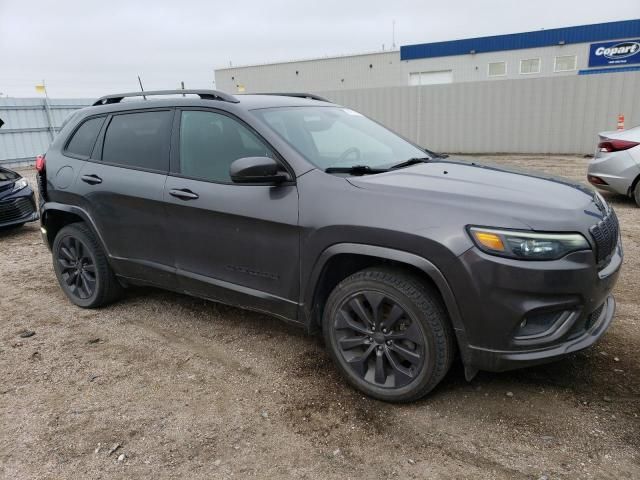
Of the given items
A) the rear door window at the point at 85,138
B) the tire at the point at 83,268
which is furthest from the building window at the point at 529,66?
the tire at the point at 83,268

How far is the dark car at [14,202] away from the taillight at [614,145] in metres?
8.66

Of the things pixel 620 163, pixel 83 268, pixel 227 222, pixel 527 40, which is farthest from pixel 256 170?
pixel 527 40

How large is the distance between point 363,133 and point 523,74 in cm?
2818

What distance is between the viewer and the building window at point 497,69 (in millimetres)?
28672

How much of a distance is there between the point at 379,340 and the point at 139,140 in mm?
2443

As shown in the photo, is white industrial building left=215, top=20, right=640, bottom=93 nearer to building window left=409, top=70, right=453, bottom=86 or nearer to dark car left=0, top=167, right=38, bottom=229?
building window left=409, top=70, right=453, bottom=86

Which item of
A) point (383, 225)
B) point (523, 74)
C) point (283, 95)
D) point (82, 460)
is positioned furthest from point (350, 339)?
point (523, 74)

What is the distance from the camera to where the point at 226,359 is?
3.49 meters

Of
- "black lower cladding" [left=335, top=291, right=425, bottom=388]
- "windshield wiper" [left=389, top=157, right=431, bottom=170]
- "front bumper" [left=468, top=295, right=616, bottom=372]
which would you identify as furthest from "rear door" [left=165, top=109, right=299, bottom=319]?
"front bumper" [left=468, top=295, right=616, bottom=372]

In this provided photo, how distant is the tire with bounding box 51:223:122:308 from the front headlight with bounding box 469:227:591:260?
3180 mm

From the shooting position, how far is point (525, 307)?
7.92 ft

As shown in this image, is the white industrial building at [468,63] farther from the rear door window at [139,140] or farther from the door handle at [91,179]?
the door handle at [91,179]

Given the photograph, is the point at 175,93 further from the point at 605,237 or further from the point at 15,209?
the point at 15,209

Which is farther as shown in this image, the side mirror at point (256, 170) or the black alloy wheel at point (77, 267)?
the black alloy wheel at point (77, 267)
